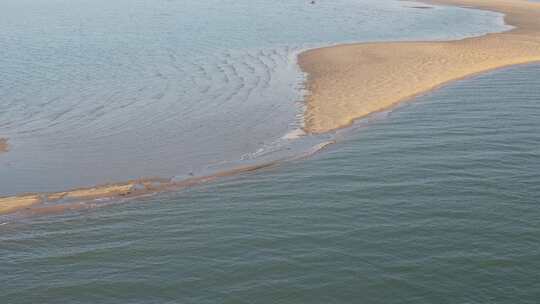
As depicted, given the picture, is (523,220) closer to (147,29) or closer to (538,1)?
(147,29)

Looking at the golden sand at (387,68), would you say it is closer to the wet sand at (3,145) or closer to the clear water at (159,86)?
the clear water at (159,86)

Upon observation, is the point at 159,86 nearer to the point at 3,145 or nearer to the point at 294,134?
the point at 3,145

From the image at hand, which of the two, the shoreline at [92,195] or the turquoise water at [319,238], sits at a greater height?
the shoreline at [92,195]

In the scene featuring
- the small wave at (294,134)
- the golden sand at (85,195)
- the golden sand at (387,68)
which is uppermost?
the golden sand at (387,68)

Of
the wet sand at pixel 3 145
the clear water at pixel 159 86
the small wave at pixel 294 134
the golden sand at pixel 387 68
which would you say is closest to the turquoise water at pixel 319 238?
the small wave at pixel 294 134

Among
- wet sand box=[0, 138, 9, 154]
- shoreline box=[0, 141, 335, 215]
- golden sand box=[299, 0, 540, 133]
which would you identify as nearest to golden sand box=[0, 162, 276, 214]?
shoreline box=[0, 141, 335, 215]

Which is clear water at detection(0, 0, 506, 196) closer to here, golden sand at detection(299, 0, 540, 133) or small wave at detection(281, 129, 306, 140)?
small wave at detection(281, 129, 306, 140)
